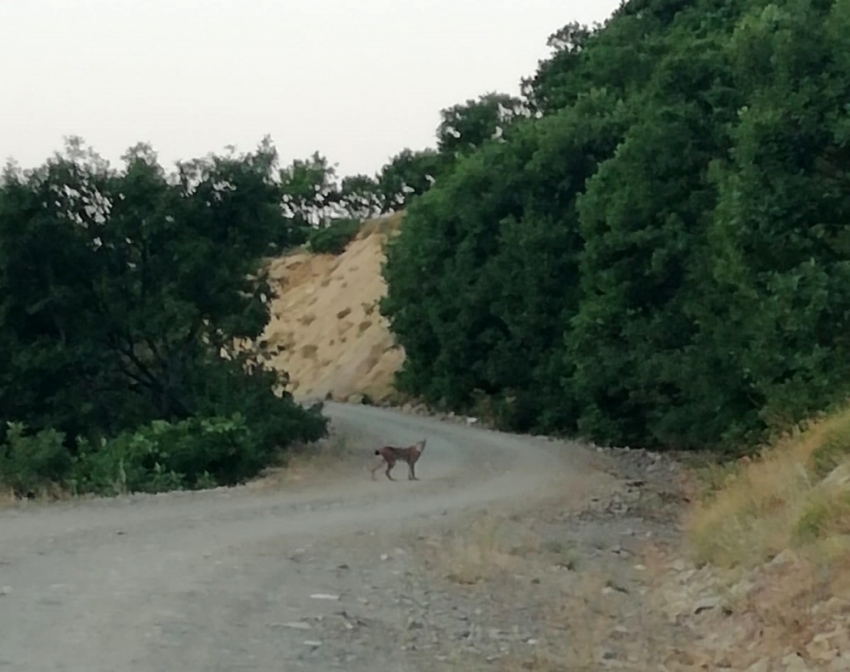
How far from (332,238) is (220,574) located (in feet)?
217

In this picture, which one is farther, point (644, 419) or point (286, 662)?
point (644, 419)

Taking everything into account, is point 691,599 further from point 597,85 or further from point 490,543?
point 597,85

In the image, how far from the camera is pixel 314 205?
90.6m

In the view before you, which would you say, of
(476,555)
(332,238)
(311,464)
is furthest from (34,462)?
(332,238)

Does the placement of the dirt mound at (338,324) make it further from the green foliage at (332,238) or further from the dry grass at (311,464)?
the dry grass at (311,464)

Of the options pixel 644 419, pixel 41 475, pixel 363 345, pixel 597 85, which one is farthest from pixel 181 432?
pixel 363 345

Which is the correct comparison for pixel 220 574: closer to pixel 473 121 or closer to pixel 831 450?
pixel 831 450

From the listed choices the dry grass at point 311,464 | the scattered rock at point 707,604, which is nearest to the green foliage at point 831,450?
the scattered rock at point 707,604

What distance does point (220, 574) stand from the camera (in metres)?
11.2

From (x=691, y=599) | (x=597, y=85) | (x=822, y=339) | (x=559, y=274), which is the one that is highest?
(x=597, y=85)

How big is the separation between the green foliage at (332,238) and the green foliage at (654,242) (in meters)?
31.3

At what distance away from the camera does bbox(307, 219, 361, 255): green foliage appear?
76875 millimetres

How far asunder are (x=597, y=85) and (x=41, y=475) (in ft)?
68.4

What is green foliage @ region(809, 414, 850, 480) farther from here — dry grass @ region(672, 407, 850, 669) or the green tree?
the green tree
